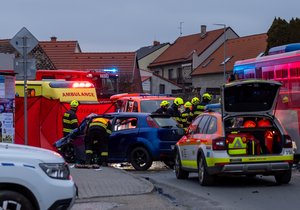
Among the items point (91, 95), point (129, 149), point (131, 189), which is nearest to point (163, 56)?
point (91, 95)

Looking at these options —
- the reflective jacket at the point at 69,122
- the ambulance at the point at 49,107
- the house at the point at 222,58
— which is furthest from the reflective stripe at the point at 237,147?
the house at the point at 222,58

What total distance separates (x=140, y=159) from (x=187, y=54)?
54510 mm

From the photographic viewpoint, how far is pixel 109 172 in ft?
47.4

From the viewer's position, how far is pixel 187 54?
230 ft

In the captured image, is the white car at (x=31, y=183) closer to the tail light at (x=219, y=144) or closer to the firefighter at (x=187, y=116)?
the tail light at (x=219, y=144)

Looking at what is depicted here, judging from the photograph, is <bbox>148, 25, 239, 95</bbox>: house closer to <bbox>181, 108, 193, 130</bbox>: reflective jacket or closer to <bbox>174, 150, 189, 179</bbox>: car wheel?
<bbox>181, 108, 193, 130</bbox>: reflective jacket

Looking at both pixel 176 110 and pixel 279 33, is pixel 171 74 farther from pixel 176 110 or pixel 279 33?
pixel 176 110

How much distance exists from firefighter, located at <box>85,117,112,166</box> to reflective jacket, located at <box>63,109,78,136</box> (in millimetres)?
1481

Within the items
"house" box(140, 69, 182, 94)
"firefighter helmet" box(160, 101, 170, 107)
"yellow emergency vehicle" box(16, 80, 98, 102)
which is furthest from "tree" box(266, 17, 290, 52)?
"house" box(140, 69, 182, 94)

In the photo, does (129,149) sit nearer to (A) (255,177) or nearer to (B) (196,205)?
(A) (255,177)

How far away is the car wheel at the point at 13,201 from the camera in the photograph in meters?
6.95

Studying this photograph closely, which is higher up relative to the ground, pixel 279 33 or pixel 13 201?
pixel 279 33

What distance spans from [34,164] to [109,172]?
292 inches

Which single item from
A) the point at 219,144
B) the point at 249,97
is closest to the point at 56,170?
the point at 219,144
